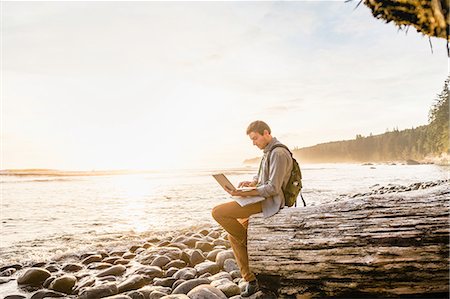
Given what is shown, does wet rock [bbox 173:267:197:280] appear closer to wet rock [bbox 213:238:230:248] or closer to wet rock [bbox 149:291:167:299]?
wet rock [bbox 149:291:167:299]

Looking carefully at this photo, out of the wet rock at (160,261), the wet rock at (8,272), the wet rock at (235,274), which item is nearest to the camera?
the wet rock at (235,274)

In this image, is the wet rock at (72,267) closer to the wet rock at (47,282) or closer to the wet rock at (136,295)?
the wet rock at (47,282)

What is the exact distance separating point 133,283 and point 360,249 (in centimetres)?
366

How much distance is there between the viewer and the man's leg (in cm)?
494

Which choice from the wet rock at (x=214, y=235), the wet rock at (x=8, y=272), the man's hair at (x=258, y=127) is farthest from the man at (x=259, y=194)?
the wet rock at (x=8, y=272)

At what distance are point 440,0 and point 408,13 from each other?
0.33 metres

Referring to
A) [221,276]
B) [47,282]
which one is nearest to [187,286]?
[221,276]

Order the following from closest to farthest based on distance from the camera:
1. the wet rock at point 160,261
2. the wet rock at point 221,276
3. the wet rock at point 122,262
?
1. the wet rock at point 221,276
2. the wet rock at point 160,261
3. the wet rock at point 122,262

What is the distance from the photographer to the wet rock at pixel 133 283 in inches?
221

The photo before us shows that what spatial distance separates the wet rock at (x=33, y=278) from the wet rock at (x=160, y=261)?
6.42 ft

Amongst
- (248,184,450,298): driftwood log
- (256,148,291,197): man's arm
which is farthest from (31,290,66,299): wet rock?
(256,148,291,197): man's arm

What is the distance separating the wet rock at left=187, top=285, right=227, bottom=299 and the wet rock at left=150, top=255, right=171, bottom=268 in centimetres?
219

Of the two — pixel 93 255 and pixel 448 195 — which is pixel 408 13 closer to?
pixel 448 195

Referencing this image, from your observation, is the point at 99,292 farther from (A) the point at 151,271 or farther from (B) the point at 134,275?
(A) the point at 151,271
